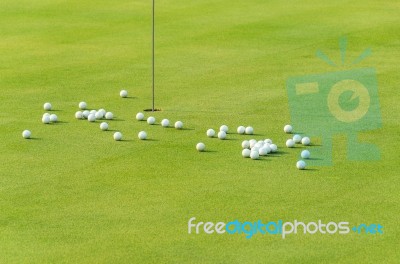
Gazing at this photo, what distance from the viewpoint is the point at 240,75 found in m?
19.7

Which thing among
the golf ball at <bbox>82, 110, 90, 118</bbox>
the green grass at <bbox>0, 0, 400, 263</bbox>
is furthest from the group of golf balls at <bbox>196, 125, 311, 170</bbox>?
the golf ball at <bbox>82, 110, 90, 118</bbox>

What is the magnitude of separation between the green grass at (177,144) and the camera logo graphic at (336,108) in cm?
20

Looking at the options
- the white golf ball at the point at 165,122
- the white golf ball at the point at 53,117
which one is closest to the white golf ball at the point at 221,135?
the white golf ball at the point at 165,122

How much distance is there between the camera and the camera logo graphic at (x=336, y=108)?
14784 mm

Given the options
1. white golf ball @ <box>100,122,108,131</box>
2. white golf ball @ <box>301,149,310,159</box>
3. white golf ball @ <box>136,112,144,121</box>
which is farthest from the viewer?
white golf ball @ <box>136,112,144,121</box>

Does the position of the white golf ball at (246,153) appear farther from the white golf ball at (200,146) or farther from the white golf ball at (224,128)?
the white golf ball at (224,128)

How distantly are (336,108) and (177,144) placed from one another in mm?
3387

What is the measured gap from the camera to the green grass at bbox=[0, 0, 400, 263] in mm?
11023

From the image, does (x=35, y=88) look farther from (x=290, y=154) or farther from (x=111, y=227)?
(x=111, y=227)

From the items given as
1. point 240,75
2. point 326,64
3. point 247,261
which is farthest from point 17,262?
point 326,64

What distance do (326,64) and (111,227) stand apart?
396 inches

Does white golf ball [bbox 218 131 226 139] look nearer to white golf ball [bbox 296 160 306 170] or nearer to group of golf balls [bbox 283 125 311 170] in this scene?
group of golf balls [bbox 283 125 311 170]

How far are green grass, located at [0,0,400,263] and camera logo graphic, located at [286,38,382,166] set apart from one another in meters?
0.20

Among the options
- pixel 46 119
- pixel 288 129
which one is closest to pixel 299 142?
pixel 288 129
